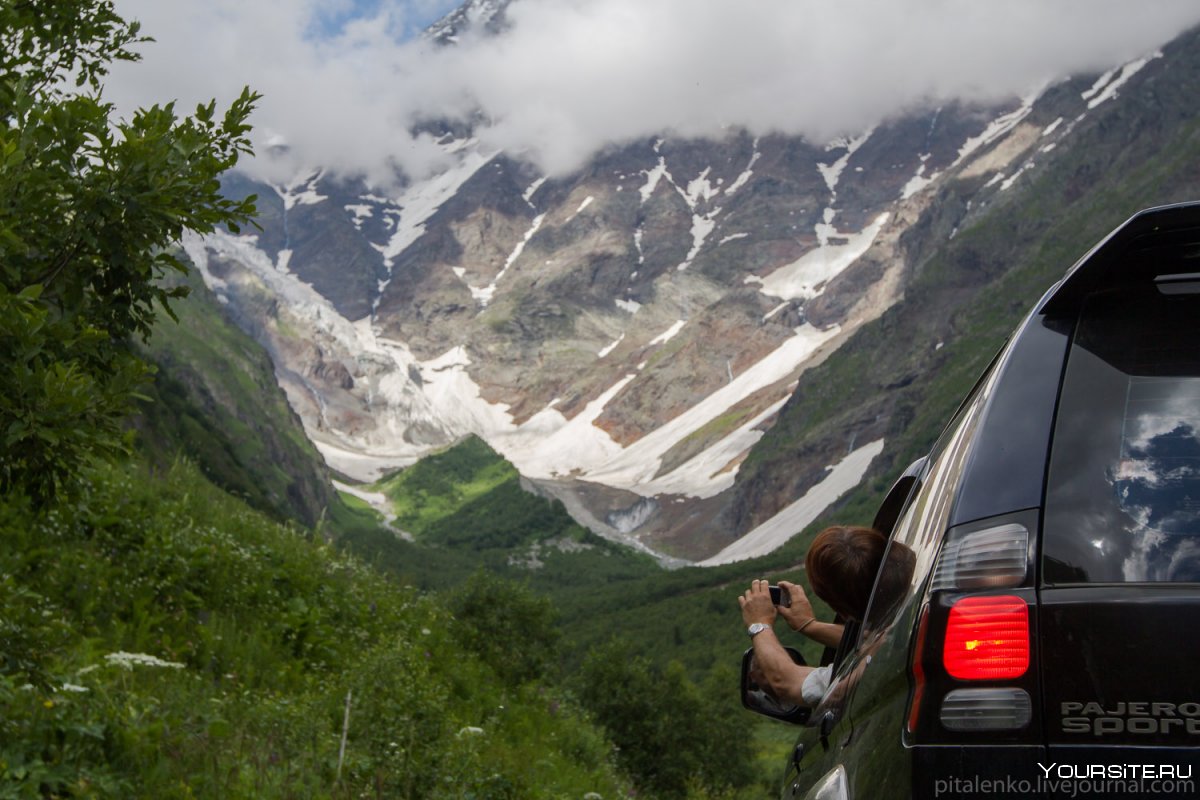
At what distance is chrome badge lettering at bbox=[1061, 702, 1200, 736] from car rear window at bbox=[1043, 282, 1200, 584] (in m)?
0.27

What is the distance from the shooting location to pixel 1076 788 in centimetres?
231

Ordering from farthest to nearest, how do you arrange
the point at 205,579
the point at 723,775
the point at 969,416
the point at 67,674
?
the point at 723,775, the point at 205,579, the point at 67,674, the point at 969,416

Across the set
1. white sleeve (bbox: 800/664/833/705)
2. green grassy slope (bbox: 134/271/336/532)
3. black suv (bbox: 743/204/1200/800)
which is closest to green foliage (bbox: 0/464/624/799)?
white sleeve (bbox: 800/664/833/705)

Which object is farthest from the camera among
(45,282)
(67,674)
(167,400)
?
(167,400)

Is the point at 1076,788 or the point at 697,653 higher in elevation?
the point at 1076,788

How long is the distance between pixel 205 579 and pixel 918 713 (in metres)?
11.2

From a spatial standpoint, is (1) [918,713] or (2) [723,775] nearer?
(1) [918,713]

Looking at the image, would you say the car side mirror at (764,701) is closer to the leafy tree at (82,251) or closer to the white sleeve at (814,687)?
the white sleeve at (814,687)

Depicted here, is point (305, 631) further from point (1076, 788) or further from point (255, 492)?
point (255, 492)

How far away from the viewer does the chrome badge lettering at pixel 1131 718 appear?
2291 mm

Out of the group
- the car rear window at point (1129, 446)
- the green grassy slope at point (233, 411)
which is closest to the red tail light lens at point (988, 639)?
the car rear window at point (1129, 446)

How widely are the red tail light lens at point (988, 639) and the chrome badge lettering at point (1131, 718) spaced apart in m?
0.14

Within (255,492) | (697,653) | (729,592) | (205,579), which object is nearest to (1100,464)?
(205,579)
